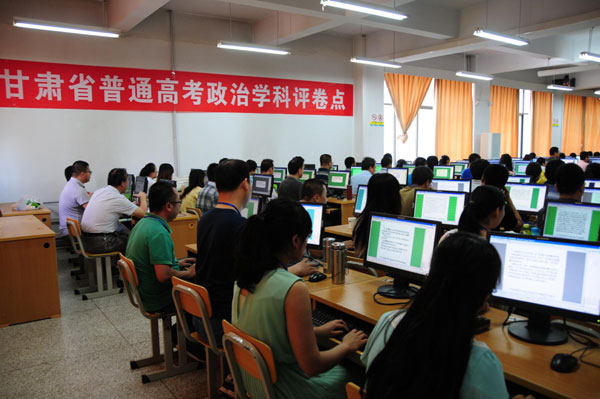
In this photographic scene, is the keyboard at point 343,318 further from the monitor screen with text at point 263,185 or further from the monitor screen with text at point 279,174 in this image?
the monitor screen with text at point 279,174

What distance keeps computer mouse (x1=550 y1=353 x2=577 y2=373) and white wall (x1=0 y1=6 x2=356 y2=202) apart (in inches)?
285

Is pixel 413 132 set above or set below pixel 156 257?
above

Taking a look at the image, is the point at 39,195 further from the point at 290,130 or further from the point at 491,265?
the point at 491,265

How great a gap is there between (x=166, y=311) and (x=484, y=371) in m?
2.19

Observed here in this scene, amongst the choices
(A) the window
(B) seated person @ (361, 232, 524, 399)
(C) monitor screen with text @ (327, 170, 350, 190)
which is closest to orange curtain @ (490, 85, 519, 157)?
(A) the window

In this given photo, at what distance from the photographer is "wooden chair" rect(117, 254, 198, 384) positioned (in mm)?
2691

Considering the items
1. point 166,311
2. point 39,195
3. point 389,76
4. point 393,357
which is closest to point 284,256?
point 393,357

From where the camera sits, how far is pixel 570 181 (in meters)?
3.15

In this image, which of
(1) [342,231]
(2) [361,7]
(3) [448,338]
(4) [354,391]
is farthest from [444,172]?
(3) [448,338]

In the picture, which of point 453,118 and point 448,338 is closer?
point 448,338

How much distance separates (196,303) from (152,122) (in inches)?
249

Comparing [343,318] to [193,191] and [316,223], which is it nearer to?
[316,223]

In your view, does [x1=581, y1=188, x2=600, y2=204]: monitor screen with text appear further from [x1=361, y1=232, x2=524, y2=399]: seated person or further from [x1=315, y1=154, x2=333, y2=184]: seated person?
[x1=315, y1=154, x2=333, y2=184]: seated person

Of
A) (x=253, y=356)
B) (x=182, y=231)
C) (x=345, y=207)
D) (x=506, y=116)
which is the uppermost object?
(x=506, y=116)
